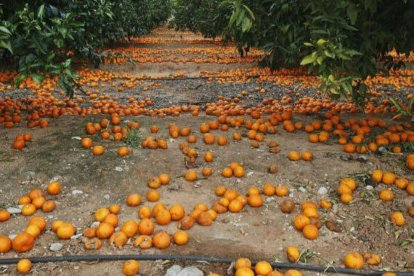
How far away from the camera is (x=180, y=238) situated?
3.41 m

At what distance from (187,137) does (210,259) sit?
2.88 metres

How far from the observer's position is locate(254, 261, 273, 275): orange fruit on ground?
2945 millimetres

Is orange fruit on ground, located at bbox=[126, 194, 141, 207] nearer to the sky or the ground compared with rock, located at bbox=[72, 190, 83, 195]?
nearer to the sky

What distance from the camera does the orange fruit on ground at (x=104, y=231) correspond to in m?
3.46

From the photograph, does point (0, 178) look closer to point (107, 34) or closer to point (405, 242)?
point (405, 242)

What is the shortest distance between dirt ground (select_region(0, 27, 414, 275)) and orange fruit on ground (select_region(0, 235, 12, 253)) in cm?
7

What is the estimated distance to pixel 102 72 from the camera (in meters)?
13.0

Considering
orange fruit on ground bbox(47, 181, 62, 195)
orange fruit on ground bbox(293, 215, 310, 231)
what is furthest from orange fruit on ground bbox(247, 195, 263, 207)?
orange fruit on ground bbox(47, 181, 62, 195)

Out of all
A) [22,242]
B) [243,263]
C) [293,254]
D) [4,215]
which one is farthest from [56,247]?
[293,254]

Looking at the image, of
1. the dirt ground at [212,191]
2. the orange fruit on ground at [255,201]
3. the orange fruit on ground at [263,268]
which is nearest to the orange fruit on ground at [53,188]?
the dirt ground at [212,191]

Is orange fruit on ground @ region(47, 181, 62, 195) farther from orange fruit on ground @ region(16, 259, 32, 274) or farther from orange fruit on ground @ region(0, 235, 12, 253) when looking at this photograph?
orange fruit on ground @ region(16, 259, 32, 274)

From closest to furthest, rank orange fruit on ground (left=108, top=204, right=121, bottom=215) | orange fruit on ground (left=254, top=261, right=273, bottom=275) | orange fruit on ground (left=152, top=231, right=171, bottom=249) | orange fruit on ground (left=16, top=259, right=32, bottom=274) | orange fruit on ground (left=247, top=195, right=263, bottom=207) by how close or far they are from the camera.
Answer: orange fruit on ground (left=254, top=261, right=273, bottom=275)
orange fruit on ground (left=16, top=259, right=32, bottom=274)
orange fruit on ground (left=152, top=231, right=171, bottom=249)
orange fruit on ground (left=108, top=204, right=121, bottom=215)
orange fruit on ground (left=247, top=195, right=263, bottom=207)

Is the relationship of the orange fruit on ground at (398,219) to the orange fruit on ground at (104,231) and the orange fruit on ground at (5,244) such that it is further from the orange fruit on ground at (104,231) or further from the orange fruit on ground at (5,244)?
the orange fruit on ground at (5,244)

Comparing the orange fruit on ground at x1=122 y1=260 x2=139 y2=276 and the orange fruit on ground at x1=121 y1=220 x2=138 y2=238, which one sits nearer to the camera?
the orange fruit on ground at x1=122 y1=260 x2=139 y2=276
